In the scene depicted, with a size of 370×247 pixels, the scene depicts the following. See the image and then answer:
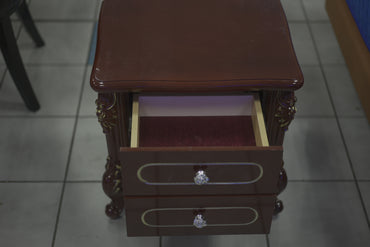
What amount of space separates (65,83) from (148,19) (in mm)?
886

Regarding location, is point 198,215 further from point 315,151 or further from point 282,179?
point 315,151

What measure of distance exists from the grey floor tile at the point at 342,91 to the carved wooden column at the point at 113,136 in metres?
1.02

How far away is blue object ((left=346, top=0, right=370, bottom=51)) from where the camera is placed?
1.90 metres

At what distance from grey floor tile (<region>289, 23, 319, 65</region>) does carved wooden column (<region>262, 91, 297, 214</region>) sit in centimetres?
88

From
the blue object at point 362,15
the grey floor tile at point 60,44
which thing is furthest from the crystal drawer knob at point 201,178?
the grey floor tile at point 60,44

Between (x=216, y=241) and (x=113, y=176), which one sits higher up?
(x=113, y=176)

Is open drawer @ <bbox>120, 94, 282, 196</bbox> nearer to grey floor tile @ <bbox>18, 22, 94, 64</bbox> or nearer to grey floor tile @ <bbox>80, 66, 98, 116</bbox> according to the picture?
grey floor tile @ <bbox>80, 66, 98, 116</bbox>

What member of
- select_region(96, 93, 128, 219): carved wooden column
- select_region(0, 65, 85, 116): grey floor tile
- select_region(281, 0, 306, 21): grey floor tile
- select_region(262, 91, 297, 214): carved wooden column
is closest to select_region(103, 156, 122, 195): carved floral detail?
select_region(96, 93, 128, 219): carved wooden column

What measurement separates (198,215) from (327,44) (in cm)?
133

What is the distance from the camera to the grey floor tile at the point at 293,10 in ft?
8.02

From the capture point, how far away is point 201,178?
47.2 inches

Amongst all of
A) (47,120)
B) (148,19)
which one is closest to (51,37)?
(47,120)

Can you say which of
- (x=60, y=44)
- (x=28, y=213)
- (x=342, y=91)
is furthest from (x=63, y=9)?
(x=342, y=91)

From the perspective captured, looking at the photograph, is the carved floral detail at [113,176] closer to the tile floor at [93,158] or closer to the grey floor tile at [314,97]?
the tile floor at [93,158]
